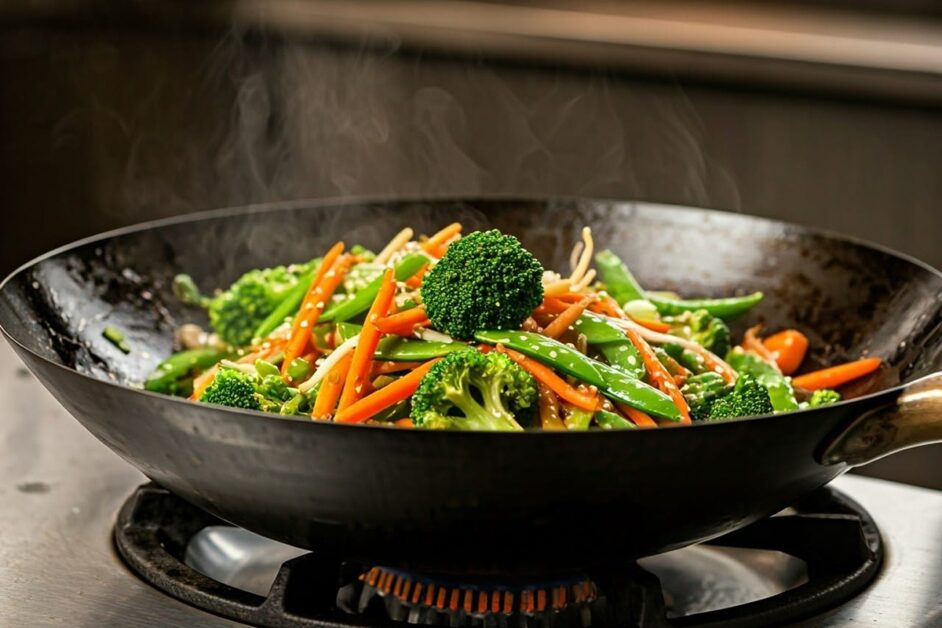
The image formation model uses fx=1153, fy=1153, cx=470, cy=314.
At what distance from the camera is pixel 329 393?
1528 mm

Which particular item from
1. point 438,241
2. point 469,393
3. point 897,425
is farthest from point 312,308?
point 897,425

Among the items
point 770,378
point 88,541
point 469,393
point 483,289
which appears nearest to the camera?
point 469,393

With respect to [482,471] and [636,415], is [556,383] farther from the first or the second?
[482,471]

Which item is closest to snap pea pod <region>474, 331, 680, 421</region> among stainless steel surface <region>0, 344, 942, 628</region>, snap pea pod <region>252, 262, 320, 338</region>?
stainless steel surface <region>0, 344, 942, 628</region>

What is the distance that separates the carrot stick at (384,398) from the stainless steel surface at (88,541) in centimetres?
Result: 29

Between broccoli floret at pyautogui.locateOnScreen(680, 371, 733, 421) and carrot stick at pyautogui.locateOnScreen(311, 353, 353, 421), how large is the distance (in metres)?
0.49

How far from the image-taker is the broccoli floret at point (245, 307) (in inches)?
79.0

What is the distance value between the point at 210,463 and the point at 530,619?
0.50 meters

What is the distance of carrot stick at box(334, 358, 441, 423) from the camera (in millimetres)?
1451

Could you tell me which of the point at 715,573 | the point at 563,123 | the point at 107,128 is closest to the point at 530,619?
the point at 715,573

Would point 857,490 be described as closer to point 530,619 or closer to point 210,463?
point 530,619

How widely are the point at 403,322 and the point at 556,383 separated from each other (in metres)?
0.24

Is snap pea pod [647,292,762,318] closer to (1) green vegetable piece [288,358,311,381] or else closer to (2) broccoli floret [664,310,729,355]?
(2) broccoli floret [664,310,729,355]

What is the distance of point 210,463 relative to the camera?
3.97 feet
